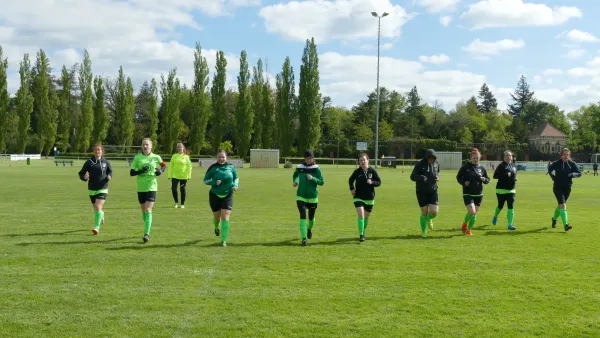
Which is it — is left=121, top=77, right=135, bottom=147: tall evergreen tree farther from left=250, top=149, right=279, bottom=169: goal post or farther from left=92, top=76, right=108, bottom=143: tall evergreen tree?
left=250, top=149, right=279, bottom=169: goal post

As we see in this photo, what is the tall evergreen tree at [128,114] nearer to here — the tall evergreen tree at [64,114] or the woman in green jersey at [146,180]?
the tall evergreen tree at [64,114]

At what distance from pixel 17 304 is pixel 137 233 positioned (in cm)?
520

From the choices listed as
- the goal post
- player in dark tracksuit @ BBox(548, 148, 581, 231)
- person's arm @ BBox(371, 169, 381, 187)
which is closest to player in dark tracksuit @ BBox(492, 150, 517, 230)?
player in dark tracksuit @ BBox(548, 148, 581, 231)

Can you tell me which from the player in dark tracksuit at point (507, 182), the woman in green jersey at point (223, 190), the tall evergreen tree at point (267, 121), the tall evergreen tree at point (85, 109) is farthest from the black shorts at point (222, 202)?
the tall evergreen tree at point (85, 109)

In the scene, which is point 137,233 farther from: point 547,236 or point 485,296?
point 547,236

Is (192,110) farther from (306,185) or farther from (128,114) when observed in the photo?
(306,185)

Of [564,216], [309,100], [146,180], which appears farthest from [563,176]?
[309,100]

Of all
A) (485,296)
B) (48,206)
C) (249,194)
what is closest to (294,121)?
(249,194)

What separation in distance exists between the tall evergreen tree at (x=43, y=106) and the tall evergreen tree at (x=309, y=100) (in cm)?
3721

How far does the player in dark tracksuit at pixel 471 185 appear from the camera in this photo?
11.4 metres

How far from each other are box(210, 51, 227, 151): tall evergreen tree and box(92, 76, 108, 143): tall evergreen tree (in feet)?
56.9

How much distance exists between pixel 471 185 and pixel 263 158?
4685 cm

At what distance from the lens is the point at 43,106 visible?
7775 cm

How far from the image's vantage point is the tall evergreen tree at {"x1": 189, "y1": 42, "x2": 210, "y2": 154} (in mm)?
76062
